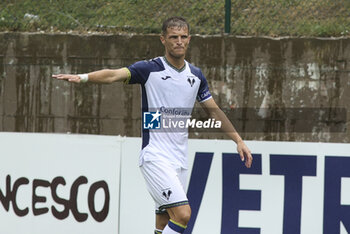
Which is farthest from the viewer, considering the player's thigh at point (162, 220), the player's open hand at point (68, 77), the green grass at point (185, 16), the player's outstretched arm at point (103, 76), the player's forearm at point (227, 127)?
the green grass at point (185, 16)

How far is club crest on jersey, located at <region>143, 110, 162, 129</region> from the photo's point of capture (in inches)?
211

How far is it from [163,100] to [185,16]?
141 inches

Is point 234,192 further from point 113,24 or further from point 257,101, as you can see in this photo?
point 113,24

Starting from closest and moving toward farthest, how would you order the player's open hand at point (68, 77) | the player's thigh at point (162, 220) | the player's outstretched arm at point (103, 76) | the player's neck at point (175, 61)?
the player's open hand at point (68, 77)
the player's outstretched arm at point (103, 76)
the player's neck at point (175, 61)
the player's thigh at point (162, 220)

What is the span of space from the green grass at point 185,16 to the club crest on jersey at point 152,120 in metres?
3.20

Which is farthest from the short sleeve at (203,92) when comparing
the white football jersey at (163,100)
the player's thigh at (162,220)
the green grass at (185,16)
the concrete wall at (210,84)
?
the green grass at (185,16)

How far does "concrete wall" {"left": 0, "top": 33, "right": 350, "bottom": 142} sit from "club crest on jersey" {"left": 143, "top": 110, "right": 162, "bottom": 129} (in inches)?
103

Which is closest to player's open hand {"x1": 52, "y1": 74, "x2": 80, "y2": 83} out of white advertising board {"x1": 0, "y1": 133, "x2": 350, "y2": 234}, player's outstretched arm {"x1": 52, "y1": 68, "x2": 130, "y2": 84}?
player's outstretched arm {"x1": 52, "y1": 68, "x2": 130, "y2": 84}

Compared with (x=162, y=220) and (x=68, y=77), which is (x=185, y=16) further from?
(x=68, y=77)

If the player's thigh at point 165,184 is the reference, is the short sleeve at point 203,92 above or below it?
above

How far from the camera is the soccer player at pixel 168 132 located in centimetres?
518

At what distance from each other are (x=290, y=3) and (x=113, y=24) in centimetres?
254

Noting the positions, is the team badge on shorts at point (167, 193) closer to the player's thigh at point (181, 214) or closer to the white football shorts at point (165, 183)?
the white football shorts at point (165, 183)

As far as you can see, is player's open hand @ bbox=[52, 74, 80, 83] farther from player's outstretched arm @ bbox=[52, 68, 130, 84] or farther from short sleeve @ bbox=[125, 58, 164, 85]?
short sleeve @ bbox=[125, 58, 164, 85]
